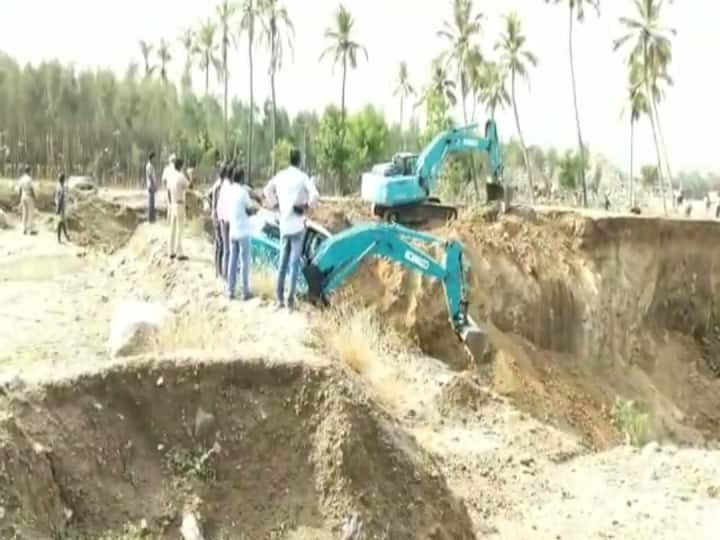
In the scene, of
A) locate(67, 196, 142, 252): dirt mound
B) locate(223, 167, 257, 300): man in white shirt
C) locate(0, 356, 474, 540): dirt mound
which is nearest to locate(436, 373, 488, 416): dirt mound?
locate(223, 167, 257, 300): man in white shirt

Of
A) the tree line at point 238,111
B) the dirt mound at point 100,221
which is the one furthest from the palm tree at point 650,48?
the dirt mound at point 100,221

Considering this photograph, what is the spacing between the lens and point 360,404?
947 centimetres

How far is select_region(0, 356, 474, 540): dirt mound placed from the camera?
834 cm

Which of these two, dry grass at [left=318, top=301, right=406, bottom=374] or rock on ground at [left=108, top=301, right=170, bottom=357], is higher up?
rock on ground at [left=108, top=301, right=170, bottom=357]

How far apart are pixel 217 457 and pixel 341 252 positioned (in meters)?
7.87

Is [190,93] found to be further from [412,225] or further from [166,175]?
[166,175]

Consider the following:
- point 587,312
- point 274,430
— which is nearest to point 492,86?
point 587,312

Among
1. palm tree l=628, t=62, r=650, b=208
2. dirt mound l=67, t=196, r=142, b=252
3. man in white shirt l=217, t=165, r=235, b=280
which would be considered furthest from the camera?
palm tree l=628, t=62, r=650, b=208

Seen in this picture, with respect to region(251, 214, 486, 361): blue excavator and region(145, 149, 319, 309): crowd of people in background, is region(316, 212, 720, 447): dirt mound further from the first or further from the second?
region(145, 149, 319, 309): crowd of people in background

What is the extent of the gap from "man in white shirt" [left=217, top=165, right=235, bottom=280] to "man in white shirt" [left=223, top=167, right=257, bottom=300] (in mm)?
92

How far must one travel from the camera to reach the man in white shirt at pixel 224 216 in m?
14.6

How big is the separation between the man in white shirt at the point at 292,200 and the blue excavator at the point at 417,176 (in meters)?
11.3

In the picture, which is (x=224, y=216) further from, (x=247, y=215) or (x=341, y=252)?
(x=341, y=252)

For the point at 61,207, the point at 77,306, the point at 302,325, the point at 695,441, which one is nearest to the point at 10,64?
the point at 61,207
